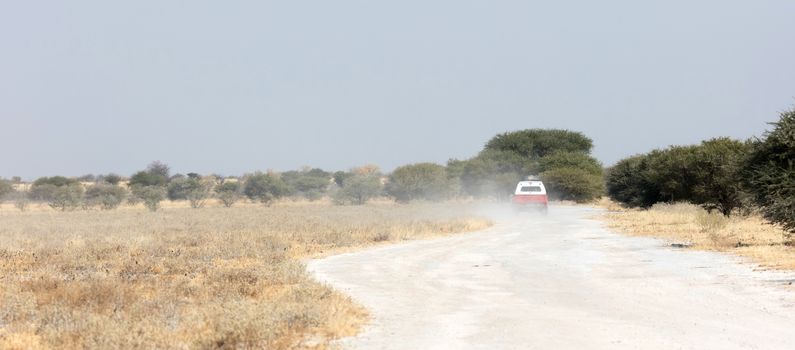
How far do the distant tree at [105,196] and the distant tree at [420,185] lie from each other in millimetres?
26602

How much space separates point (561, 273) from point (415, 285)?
363 cm

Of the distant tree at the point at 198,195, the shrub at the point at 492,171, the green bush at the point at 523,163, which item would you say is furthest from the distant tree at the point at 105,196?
the shrub at the point at 492,171

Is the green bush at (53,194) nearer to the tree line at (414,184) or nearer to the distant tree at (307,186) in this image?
the tree line at (414,184)

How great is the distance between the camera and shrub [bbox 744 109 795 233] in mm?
20933

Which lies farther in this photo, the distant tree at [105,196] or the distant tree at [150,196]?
the distant tree at [105,196]

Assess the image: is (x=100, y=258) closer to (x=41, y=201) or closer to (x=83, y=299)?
(x=83, y=299)

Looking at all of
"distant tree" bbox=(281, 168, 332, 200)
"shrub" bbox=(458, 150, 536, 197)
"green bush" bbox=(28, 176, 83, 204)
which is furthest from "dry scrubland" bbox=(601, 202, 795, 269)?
"distant tree" bbox=(281, 168, 332, 200)

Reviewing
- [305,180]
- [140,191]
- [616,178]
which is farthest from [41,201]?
[616,178]

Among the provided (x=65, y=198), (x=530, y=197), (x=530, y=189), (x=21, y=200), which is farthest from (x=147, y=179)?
(x=530, y=197)

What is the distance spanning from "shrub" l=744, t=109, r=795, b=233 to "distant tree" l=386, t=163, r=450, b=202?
60.7 metres

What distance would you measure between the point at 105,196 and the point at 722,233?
60.2 m

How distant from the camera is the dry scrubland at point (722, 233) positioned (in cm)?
1922

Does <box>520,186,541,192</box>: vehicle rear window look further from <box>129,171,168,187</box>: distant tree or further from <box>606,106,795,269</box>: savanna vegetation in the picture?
<box>129,171,168,187</box>: distant tree

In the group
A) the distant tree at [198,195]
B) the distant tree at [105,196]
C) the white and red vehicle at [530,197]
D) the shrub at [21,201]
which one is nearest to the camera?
the white and red vehicle at [530,197]
